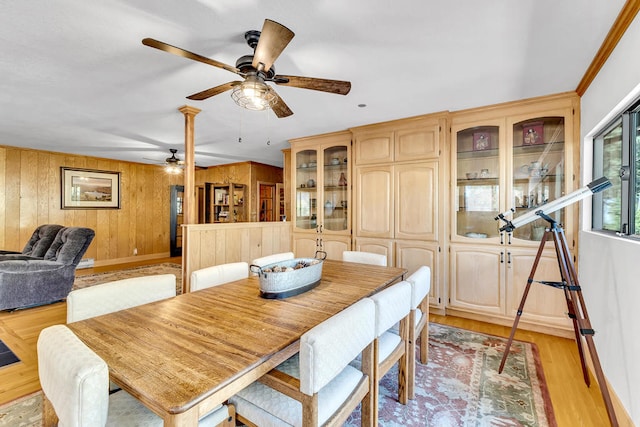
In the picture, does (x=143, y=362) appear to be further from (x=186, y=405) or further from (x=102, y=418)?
(x=186, y=405)

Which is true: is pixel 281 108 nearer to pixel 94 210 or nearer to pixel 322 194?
pixel 322 194

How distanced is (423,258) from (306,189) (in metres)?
2.00

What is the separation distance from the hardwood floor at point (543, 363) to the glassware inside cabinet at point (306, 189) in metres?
2.16

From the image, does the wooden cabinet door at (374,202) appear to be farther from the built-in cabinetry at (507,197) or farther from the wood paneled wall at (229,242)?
the wood paneled wall at (229,242)

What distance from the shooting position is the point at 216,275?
83.4 inches

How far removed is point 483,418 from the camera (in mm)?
1771

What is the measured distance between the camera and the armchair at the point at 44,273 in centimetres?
344

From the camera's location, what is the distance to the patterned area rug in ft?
5.79

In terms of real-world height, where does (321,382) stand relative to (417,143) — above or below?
below

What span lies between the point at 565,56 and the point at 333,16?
1730 millimetres

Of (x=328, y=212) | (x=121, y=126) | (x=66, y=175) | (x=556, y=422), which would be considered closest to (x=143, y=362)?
(x=556, y=422)

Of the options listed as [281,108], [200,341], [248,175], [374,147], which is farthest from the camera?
[248,175]

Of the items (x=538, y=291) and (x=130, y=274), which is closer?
(x=538, y=291)

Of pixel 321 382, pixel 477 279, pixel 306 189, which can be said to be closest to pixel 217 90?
pixel 321 382
